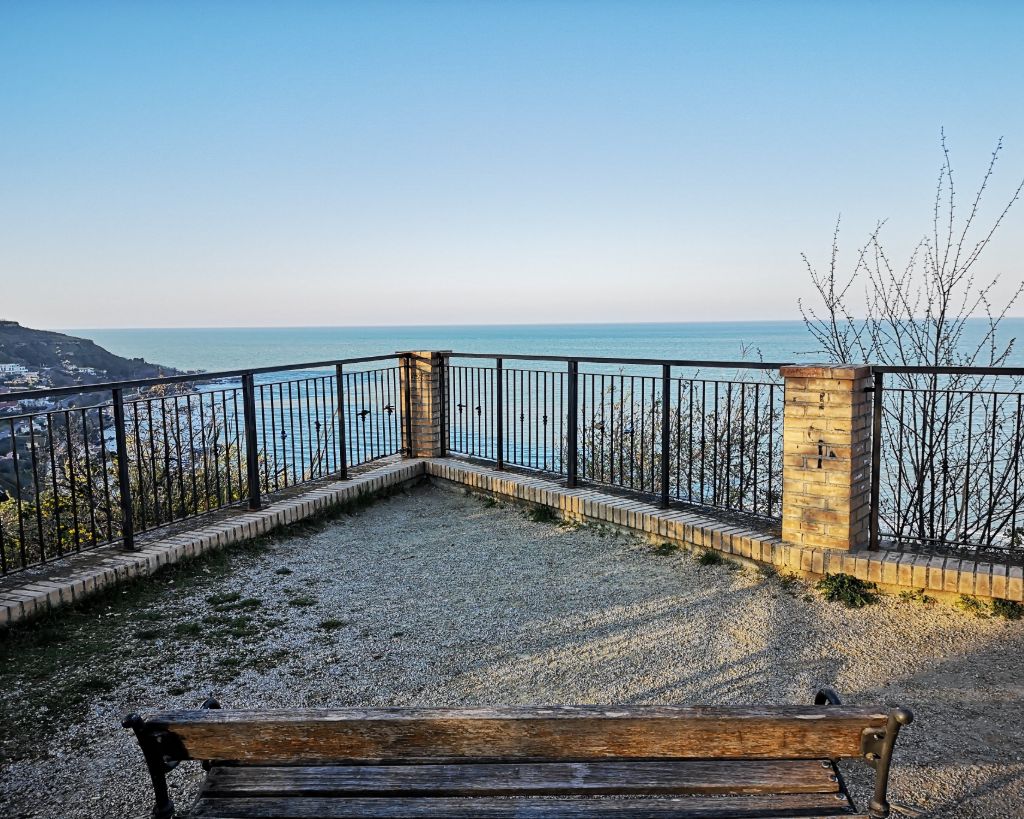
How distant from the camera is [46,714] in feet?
10.4

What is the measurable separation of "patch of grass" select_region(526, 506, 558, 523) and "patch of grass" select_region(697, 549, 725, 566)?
1607 mm

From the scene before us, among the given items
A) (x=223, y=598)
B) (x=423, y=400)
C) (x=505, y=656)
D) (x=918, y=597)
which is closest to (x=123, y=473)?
(x=223, y=598)

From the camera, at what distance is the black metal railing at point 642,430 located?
5777 mm

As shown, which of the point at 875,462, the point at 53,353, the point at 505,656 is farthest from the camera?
the point at 53,353

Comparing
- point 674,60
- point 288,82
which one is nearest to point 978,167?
point 674,60

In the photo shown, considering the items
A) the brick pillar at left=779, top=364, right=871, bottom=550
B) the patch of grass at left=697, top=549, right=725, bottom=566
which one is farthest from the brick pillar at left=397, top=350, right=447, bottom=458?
the brick pillar at left=779, top=364, right=871, bottom=550

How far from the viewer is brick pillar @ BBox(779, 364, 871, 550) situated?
4555mm

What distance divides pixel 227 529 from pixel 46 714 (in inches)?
98.3

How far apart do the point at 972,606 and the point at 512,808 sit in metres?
3.75

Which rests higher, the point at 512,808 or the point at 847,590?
the point at 512,808

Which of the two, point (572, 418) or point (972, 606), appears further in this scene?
point (572, 418)

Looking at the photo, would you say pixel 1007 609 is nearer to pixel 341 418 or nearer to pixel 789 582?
pixel 789 582

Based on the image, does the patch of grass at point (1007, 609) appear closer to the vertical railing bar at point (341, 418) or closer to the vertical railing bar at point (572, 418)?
the vertical railing bar at point (572, 418)

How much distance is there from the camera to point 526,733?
1556mm
